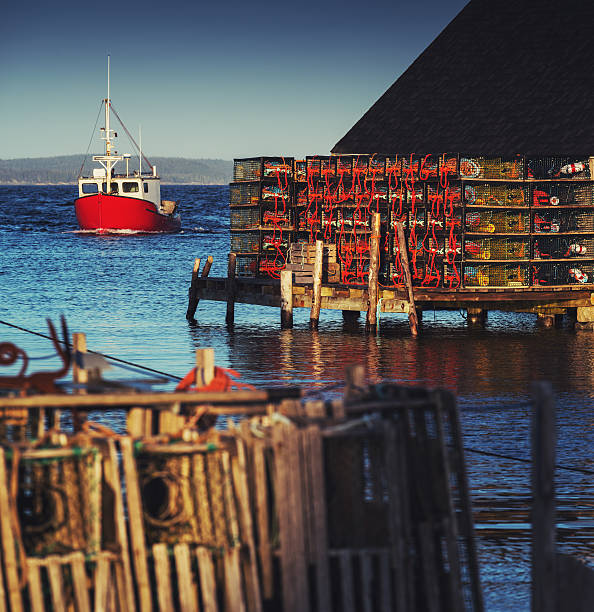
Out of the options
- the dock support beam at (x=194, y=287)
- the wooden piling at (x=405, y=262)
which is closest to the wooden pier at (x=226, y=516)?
the wooden piling at (x=405, y=262)

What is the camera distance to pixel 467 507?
596 centimetres

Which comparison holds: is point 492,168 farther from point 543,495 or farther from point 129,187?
point 129,187

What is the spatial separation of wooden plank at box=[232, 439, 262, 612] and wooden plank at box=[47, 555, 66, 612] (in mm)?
824

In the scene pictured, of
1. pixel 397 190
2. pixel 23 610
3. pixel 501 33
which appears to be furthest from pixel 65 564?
pixel 501 33

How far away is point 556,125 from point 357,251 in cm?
751

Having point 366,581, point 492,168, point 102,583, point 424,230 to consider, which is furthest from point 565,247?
point 102,583

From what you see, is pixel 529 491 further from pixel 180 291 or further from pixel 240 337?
pixel 180 291

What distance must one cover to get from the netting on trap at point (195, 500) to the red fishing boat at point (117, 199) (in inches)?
2415

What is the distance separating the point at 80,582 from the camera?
5270 mm

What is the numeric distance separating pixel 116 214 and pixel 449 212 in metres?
51.1

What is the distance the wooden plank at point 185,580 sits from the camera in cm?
530

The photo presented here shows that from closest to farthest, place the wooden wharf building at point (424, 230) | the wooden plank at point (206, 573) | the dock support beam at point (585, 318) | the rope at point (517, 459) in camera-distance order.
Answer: the wooden plank at point (206, 573) < the rope at point (517, 459) < the wooden wharf building at point (424, 230) < the dock support beam at point (585, 318)

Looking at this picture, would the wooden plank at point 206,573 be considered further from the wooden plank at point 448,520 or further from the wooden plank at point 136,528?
the wooden plank at point 448,520

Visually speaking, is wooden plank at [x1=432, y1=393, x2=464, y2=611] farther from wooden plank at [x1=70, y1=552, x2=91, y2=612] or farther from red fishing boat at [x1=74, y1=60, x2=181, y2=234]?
red fishing boat at [x1=74, y1=60, x2=181, y2=234]
